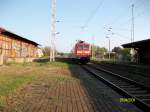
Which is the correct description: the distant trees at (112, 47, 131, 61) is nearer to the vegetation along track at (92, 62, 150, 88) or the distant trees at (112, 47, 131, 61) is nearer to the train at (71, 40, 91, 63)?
the train at (71, 40, 91, 63)

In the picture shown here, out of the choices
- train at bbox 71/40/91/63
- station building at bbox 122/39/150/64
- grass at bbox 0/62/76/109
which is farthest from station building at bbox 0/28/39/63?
station building at bbox 122/39/150/64

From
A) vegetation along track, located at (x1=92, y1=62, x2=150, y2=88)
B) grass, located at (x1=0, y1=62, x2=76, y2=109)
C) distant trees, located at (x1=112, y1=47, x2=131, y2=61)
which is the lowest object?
vegetation along track, located at (x1=92, y1=62, x2=150, y2=88)

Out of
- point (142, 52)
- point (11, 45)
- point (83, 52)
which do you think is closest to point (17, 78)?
point (11, 45)

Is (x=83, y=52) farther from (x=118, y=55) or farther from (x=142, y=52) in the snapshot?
(x=118, y=55)

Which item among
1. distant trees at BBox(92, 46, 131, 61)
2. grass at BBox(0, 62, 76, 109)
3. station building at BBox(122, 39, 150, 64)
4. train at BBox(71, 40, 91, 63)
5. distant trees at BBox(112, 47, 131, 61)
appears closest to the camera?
grass at BBox(0, 62, 76, 109)

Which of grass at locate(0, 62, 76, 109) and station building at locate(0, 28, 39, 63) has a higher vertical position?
station building at locate(0, 28, 39, 63)

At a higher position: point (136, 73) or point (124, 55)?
point (124, 55)

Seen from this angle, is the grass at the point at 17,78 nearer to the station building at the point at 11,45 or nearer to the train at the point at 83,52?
the station building at the point at 11,45

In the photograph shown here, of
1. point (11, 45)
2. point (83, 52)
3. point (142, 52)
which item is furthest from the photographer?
point (142, 52)

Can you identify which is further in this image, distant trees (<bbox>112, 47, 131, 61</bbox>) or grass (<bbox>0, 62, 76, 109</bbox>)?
distant trees (<bbox>112, 47, 131, 61</bbox>)

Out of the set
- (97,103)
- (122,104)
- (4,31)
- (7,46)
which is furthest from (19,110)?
(7,46)

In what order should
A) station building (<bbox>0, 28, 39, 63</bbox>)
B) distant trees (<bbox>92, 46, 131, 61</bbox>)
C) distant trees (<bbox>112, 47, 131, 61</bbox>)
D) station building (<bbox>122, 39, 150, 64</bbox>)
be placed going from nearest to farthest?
station building (<bbox>0, 28, 39, 63</bbox>) < station building (<bbox>122, 39, 150, 64</bbox>) < distant trees (<bbox>112, 47, 131, 61</bbox>) < distant trees (<bbox>92, 46, 131, 61</bbox>)

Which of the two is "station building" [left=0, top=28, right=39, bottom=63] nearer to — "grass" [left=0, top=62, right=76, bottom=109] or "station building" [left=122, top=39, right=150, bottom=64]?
"grass" [left=0, top=62, right=76, bottom=109]

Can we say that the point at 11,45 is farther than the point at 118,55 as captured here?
No
